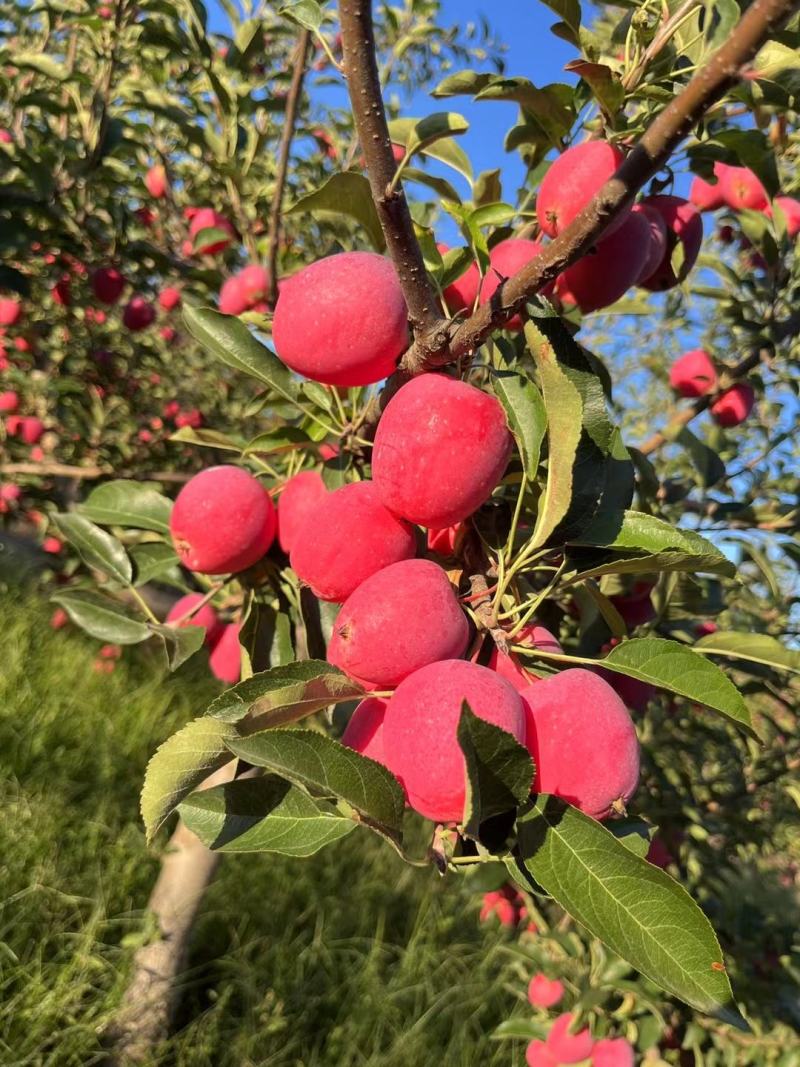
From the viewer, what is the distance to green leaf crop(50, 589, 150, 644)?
102cm

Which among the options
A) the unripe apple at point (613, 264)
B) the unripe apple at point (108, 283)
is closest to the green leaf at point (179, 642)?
the unripe apple at point (613, 264)

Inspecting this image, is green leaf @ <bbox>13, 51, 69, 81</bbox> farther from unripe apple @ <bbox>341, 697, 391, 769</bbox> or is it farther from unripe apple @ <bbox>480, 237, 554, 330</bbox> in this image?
unripe apple @ <bbox>341, 697, 391, 769</bbox>

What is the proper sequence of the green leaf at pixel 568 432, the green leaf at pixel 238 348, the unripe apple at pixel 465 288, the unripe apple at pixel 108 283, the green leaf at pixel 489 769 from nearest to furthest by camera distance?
the green leaf at pixel 489 769
the green leaf at pixel 568 432
the unripe apple at pixel 465 288
the green leaf at pixel 238 348
the unripe apple at pixel 108 283

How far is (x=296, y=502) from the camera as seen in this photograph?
2.86 ft

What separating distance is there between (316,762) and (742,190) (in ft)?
3.78

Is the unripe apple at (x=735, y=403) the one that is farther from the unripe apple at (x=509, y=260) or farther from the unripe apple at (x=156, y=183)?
the unripe apple at (x=156, y=183)

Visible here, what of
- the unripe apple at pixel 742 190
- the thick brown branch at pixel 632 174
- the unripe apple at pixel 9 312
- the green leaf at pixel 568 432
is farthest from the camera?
the unripe apple at pixel 9 312

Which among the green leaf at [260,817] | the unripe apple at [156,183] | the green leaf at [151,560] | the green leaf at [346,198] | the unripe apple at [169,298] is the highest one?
the unripe apple at [156,183]

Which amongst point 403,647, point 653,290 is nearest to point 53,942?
point 403,647

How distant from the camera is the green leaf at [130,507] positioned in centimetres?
109

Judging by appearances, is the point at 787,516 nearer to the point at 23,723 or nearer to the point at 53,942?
the point at 53,942

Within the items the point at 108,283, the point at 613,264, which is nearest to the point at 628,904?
the point at 613,264

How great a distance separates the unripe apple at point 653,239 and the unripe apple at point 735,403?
1.99 ft

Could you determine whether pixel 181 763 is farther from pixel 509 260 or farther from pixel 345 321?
pixel 509 260
